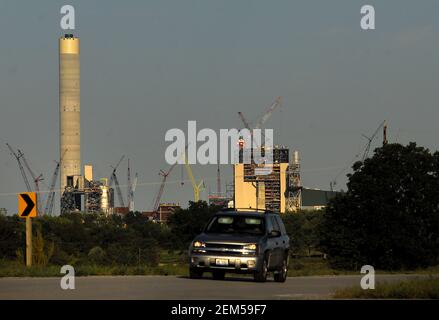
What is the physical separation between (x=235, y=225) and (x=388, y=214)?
2307 inches

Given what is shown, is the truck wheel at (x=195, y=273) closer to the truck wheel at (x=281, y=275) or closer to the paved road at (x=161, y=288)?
the paved road at (x=161, y=288)

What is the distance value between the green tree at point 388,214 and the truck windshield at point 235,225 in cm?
5470

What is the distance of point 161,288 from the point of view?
30031 mm

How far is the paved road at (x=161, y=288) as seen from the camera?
26.9 metres

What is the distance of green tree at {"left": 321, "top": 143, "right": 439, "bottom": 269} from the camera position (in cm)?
9088

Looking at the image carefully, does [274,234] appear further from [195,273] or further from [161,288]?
[161,288]

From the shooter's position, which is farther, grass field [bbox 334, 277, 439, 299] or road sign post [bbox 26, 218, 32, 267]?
road sign post [bbox 26, 218, 32, 267]

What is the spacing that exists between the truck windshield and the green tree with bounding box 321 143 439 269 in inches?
2153

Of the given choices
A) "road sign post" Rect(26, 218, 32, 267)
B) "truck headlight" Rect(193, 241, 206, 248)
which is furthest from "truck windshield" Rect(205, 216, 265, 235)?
"road sign post" Rect(26, 218, 32, 267)

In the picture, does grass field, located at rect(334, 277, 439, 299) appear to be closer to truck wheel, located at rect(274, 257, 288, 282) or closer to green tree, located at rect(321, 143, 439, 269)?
truck wheel, located at rect(274, 257, 288, 282)

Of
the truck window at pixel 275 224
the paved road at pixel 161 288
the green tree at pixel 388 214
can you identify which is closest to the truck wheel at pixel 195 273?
the paved road at pixel 161 288
